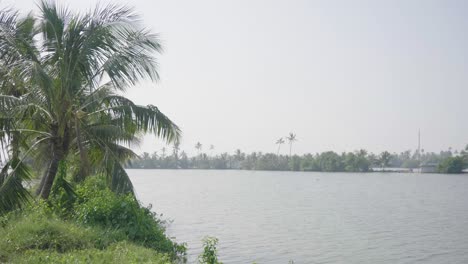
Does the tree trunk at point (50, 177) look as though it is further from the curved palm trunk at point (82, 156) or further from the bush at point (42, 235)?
the bush at point (42, 235)

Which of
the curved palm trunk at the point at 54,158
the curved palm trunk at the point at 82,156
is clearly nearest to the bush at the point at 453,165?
the curved palm trunk at the point at 82,156

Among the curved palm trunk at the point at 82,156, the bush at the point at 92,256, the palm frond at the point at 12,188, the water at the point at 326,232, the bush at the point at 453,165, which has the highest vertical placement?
the bush at the point at 453,165

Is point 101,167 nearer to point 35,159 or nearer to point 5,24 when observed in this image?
point 35,159

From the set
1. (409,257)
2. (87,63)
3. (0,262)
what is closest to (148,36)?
(87,63)

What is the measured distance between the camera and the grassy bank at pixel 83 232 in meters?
8.47

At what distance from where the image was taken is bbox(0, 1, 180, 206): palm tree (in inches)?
471

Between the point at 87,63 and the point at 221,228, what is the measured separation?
490 inches

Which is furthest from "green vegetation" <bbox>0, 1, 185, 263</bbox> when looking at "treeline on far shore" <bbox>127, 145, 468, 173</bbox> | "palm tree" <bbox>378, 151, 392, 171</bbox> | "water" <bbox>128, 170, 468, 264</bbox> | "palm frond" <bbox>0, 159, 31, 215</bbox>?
"palm tree" <bbox>378, 151, 392, 171</bbox>

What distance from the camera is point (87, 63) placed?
40.8ft

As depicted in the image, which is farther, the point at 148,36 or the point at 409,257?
the point at 409,257

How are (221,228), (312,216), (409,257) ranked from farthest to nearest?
1. (312,216)
2. (221,228)
3. (409,257)

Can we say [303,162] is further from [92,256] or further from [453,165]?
[92,256]

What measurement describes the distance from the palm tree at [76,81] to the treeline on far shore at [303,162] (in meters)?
92.5

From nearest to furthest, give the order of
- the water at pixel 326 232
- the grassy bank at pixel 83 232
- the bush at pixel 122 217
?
the grassy bank at pixel 83 232, the bush at pixel 122 217, the water at pixel 326 232
